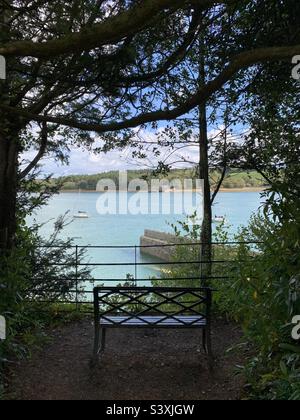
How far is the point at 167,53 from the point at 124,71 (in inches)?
24.4

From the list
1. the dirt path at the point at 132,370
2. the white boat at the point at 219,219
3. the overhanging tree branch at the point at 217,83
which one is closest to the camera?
the overhanging tree branch at the point at 217,83

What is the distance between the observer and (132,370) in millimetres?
4020

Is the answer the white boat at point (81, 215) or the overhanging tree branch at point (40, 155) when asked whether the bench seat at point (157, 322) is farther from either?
the white boat at point (81, 215)

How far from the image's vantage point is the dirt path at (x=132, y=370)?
3.49 m

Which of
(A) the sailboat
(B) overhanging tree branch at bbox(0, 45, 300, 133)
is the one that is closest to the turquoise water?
(A) the sailboat

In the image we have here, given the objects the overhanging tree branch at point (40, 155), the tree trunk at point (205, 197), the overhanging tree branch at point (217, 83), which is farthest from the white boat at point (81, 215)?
the overhanging tree branch at point (217, 83)

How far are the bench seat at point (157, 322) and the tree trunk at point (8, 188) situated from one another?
1.42 metres

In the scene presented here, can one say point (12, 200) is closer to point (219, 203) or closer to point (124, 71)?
point (124, 71)

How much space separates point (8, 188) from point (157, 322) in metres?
2.16

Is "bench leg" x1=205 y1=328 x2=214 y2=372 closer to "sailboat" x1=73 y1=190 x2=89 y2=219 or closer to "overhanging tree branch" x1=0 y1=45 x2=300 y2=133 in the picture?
"overhanging tree branch" x1=0 y1=45 x2=300 y2=133

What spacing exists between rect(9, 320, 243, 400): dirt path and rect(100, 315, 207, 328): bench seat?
0.42 metres

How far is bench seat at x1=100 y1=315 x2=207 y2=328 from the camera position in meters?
3.95

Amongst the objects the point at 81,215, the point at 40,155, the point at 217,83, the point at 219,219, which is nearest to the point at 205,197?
the point at 219,219
